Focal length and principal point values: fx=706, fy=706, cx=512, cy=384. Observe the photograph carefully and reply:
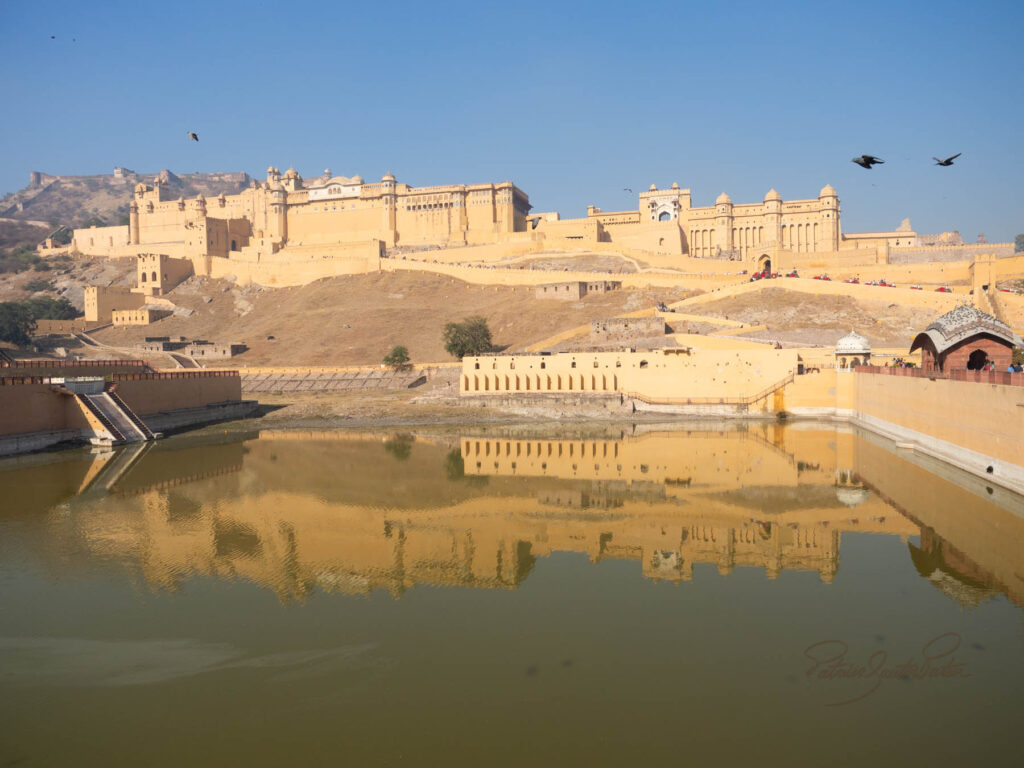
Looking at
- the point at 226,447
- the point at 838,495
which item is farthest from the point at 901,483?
the point at 226,447

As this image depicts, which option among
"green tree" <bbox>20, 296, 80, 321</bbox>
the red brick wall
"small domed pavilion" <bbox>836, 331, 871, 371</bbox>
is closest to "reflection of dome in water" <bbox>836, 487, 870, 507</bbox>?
the red brick wall

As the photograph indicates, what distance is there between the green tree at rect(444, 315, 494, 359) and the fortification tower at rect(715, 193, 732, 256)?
3515 centimetres

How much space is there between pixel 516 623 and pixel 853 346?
27.1 metres

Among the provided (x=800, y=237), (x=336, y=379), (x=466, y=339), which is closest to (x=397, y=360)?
(x=336, y=379)

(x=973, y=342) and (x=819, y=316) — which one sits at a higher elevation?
(x=819, y=316)

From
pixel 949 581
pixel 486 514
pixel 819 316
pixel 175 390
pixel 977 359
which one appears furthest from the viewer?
pixel 819 316

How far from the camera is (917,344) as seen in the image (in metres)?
25.9

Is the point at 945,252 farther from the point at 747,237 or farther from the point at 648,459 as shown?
the point at 648,459

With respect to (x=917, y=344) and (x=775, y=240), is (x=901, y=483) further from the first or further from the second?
(x=775, y=240)

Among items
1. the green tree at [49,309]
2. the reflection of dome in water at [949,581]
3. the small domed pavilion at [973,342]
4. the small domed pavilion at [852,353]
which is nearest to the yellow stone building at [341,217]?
the green tree at [49,309]

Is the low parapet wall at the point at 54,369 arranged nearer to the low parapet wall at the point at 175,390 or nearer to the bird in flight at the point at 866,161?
the low parapet wall at the point at 175,390

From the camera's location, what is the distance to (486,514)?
16.2 metres

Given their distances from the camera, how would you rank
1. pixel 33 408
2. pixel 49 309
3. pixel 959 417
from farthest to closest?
1. pixel 49 309
2. pixel 33 408
3. pixel 959 417

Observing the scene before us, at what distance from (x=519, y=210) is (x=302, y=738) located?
238ft
